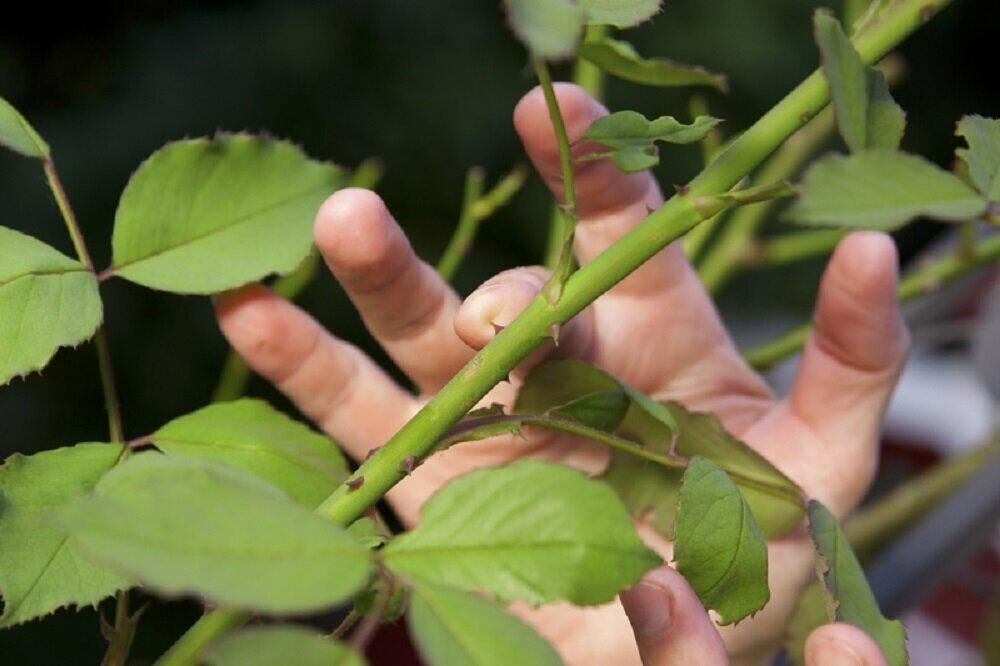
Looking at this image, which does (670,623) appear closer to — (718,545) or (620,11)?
(718,545)

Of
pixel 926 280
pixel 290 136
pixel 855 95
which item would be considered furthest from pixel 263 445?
pixel 290 136

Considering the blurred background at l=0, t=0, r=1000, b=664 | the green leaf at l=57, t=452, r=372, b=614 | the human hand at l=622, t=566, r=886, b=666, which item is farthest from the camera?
the blurred background at l=0, t=0, r=1000, b=664

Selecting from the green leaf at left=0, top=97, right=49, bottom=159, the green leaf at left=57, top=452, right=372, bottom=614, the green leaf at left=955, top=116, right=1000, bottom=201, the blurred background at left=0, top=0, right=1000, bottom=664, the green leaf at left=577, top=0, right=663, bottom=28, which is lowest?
the blurred background at left=0, top=0, right=1000, bottom=664

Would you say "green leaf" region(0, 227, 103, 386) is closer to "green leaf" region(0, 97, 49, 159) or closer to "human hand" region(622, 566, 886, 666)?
"green leaf" region(0, 97, 49, 159)

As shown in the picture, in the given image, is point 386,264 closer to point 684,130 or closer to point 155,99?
point 684,130

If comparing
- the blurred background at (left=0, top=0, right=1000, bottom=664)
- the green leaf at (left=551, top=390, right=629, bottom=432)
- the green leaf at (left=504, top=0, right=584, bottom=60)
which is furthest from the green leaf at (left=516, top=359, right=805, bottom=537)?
the blurred background at (left=0, top=0, right=1000, bottom=664)

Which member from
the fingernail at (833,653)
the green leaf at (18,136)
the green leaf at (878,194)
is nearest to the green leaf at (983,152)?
the green leaf at (878,194)

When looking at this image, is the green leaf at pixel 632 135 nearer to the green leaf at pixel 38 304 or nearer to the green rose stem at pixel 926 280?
the green leaf at pixel 38 304

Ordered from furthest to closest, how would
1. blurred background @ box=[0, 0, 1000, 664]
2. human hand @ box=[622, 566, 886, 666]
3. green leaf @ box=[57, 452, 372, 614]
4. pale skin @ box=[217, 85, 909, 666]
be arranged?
blurred background @ box=[0, 0, 1000, 664], pale skin @ box=[217, 85, 909, 666], human hand @ box=[622, 566, 886, 666], green leaf @ box=[57, 452, 372, 614]
